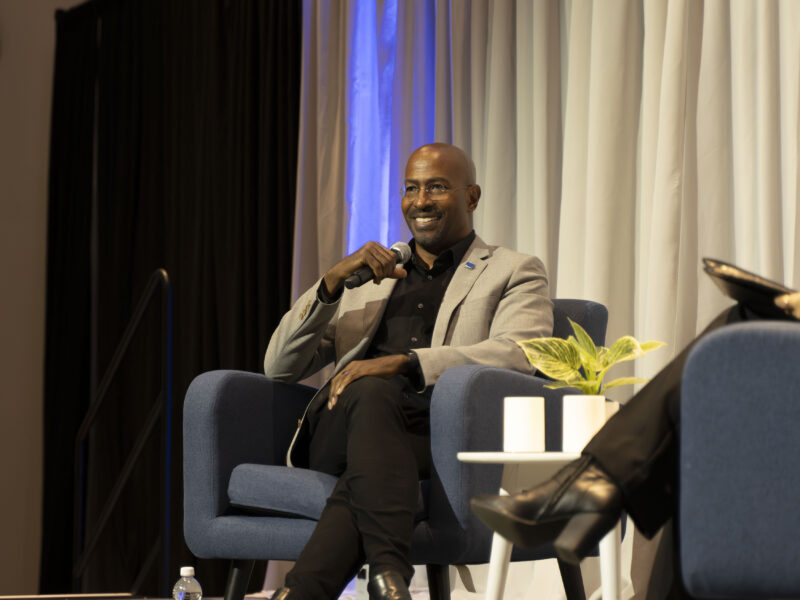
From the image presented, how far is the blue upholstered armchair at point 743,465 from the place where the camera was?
1.29 metres

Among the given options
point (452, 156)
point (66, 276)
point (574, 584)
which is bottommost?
point (574, 584)

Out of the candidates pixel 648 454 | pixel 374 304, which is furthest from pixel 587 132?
pixel 648 454

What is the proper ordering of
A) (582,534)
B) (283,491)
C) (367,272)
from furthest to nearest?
(367,272), (283,491), (582,534)

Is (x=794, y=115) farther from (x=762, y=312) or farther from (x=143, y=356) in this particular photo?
(x=143, y=356)

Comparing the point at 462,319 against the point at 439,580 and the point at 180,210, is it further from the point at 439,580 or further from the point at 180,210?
the point at 180,210

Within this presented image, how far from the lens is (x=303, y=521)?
2293 mm

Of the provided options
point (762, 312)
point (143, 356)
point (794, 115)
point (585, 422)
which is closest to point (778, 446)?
point (762, 312)

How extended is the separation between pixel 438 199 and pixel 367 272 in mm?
433

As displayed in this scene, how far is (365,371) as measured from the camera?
7.80 ft

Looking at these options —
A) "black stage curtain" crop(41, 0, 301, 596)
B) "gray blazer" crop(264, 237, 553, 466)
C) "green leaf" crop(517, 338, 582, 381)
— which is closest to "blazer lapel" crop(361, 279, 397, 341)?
"gray blazer" crop(264, 237, 553, 466)

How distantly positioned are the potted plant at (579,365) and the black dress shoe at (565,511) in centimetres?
57

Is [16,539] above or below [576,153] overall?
below

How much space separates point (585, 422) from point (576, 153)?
1.53m

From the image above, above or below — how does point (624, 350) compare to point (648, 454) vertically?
above
